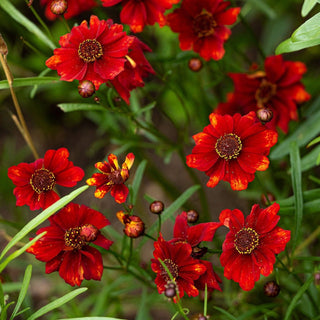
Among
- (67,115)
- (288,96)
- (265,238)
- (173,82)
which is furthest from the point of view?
(67,115)

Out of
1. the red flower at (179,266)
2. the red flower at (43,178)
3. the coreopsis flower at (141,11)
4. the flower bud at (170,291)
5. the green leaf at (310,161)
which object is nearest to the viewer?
the flower bud at (170,291)

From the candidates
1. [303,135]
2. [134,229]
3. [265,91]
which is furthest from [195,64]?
[134,229]

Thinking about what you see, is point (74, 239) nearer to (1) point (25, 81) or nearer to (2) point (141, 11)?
(1) point (25, 81)

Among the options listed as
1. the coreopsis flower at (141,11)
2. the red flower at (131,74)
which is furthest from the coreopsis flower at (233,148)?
the coreopsis flower at (141,11)

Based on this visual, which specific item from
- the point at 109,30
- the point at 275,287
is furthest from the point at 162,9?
the point at 275,287

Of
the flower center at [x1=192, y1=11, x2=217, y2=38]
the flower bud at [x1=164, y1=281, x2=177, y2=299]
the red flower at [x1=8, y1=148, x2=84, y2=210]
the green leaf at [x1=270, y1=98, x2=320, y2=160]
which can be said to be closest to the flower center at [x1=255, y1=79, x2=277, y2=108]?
the green leaf at [x1=270, y1=98, x2=320, y2=160]

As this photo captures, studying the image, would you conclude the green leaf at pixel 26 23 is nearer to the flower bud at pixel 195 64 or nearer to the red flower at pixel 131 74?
the red flower at pixel 131 74

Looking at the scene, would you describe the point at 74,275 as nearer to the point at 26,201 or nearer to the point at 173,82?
the point at 26,201
